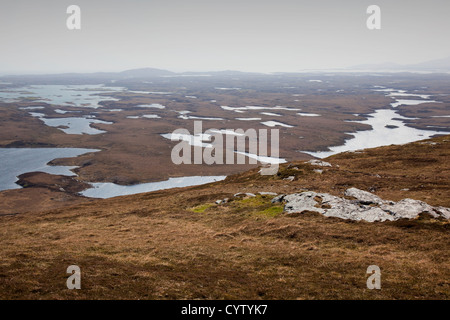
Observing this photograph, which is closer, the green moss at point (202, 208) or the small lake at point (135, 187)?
the green moss at point (202, 208)

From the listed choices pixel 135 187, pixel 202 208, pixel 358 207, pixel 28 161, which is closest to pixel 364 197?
pixel 358 207

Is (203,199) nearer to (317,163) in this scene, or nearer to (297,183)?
(297,183)

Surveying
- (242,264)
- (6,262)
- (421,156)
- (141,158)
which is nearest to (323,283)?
(242,264)

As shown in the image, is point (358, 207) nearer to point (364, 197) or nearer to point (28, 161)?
point (364, 197)

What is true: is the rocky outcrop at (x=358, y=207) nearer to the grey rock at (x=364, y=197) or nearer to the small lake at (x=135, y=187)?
the grey rock at (x=364, y=197)

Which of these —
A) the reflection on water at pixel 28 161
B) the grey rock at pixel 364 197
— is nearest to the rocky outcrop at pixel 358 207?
the grey rock at pixel 364 197

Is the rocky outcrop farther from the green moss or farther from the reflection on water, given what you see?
the reflection on water
